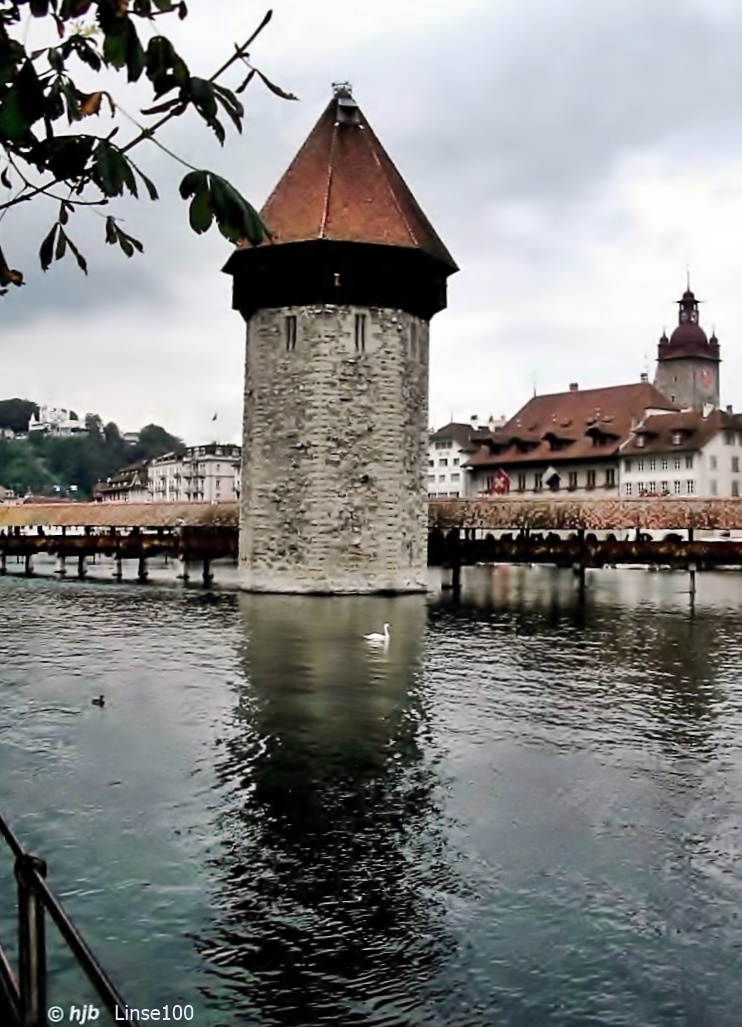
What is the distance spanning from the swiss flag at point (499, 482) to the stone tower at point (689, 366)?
1826 centimetres

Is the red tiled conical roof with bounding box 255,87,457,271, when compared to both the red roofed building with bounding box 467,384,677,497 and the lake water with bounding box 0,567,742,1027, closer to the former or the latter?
the lake water with bounding box 0,567,742,1027

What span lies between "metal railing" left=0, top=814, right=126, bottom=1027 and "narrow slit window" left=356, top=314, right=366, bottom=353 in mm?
24085

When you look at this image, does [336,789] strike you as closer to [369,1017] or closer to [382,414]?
[369,1017]

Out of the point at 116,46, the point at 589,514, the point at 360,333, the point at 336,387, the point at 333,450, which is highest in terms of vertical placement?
the point at 360,333

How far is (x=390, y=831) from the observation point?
23.9ft

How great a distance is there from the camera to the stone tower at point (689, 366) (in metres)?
70.2

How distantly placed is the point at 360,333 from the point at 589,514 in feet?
26.6

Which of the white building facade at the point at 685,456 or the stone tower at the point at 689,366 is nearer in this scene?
the white building facade at the point at 685,456

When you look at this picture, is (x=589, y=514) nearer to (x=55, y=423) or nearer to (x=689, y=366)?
(x=689, y=366)

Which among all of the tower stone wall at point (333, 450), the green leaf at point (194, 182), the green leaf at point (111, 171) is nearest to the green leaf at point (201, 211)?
the green leaf at point (194, 182)

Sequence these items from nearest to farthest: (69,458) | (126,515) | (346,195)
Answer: (346,195) < (126,515) < (69,458)

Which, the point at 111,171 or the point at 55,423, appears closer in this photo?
the point at 111,171

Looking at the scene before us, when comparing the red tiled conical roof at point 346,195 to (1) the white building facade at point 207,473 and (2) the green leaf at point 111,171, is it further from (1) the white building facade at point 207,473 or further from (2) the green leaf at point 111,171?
(1) the white building facade at point 207,473

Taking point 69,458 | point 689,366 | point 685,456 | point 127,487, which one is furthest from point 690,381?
point 69,458
